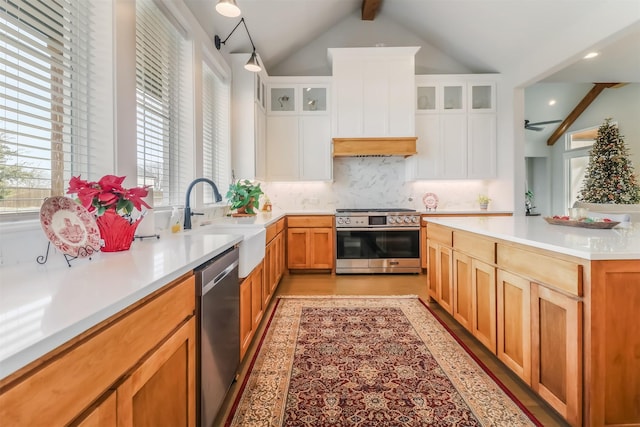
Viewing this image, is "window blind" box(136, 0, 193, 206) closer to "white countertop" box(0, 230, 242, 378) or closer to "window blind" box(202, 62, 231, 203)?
"window blind" box(202, 62, 231, 203)

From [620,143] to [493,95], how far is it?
132 inches

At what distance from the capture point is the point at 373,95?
4.45 m

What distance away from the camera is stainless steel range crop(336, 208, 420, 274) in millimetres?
4281

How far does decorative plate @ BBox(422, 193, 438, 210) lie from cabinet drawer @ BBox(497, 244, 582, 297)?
3.08 metres

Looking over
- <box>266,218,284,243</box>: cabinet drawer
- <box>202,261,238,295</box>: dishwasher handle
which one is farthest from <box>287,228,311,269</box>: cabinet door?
<box>202,261,238,295</box>: dishwasher handle

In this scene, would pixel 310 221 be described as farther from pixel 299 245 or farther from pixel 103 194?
pixel 103 194

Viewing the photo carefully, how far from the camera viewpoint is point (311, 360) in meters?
2.08

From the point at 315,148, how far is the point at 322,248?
148cm

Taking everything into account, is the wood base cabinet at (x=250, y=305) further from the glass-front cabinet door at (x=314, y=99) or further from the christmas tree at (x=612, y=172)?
the christmas tree at (x=612, y=172)

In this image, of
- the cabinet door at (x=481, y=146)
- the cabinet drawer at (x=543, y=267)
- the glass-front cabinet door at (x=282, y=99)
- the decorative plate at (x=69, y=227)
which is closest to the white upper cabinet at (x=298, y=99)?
the glass-front cabinet door at (x=282, y=99)

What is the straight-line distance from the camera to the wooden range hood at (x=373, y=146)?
4406 millimetres

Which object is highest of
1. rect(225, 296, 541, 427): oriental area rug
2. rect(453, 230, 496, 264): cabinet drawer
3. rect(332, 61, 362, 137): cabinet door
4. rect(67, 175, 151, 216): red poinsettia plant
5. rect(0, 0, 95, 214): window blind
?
rect(332, 61, 362, 137): cabinet door

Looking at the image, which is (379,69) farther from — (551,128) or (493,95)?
(551,128)

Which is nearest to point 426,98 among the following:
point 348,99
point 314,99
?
point 348,99
